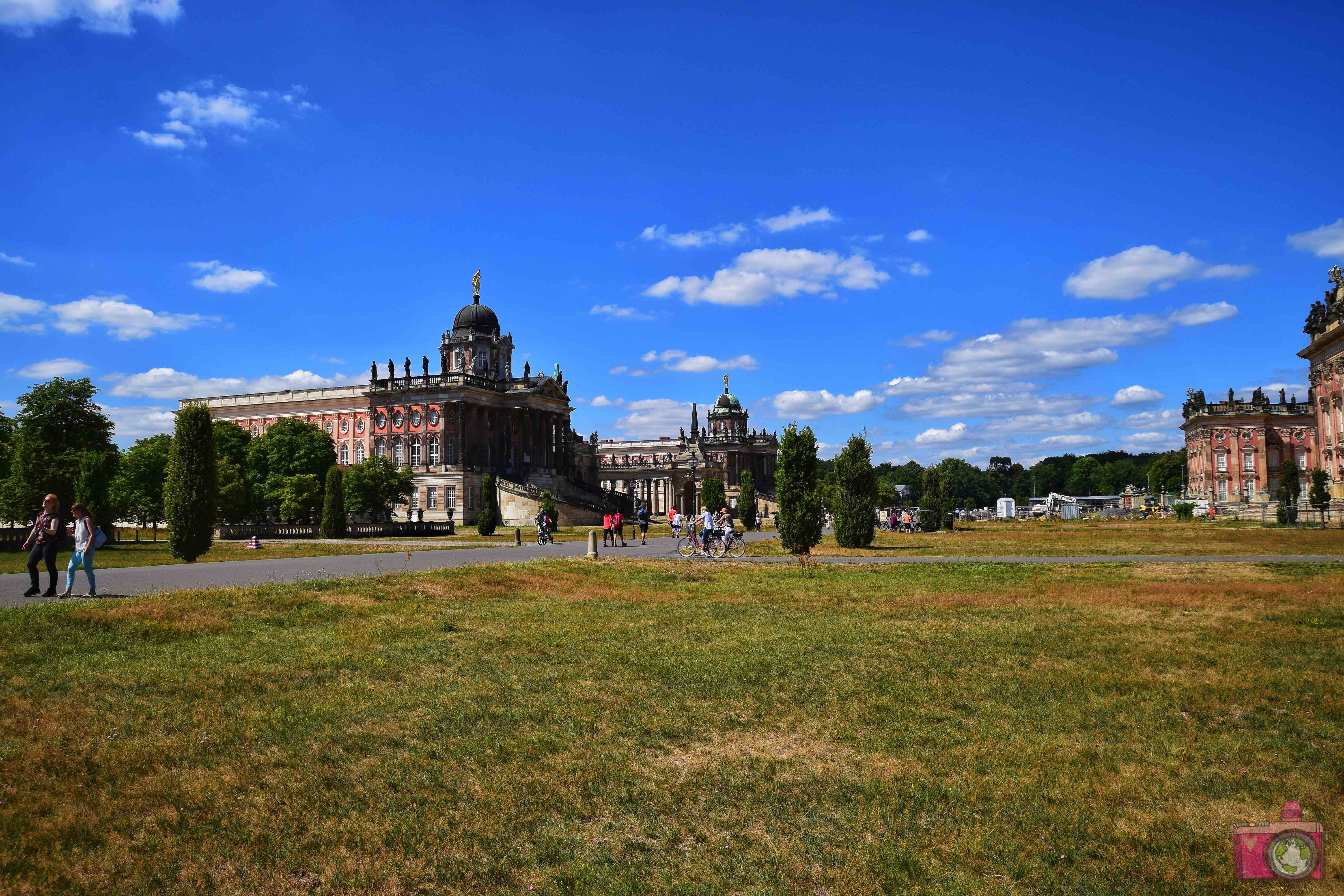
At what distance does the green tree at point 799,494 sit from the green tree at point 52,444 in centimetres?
3627

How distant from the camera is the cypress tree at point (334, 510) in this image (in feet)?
183

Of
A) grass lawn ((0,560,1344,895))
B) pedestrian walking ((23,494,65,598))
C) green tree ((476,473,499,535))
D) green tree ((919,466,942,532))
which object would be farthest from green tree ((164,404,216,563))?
green tree ((919,466,942,532))

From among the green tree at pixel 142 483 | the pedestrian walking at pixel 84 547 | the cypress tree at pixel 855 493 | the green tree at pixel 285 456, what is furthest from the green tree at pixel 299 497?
the pedestrian walking at pixel 84 547

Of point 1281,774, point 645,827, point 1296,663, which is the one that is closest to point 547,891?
point 645,827

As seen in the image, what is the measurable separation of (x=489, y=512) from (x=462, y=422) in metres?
29.9

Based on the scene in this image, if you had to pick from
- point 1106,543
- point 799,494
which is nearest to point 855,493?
point 799,494

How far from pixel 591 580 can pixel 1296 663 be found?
15886 mm

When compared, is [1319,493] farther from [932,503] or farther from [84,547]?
[84,547]

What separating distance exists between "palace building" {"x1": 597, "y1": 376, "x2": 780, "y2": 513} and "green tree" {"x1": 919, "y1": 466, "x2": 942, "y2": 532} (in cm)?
2839

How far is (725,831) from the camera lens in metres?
7.20

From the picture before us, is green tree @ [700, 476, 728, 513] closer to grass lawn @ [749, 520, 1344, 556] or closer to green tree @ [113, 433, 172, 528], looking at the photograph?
grass lawn @ [749, 520, 1344, 556]

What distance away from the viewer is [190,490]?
1213 inches

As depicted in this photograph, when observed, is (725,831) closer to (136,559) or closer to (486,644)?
(486,644)

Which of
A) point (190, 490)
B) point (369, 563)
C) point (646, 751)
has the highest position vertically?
point (190, 490)
